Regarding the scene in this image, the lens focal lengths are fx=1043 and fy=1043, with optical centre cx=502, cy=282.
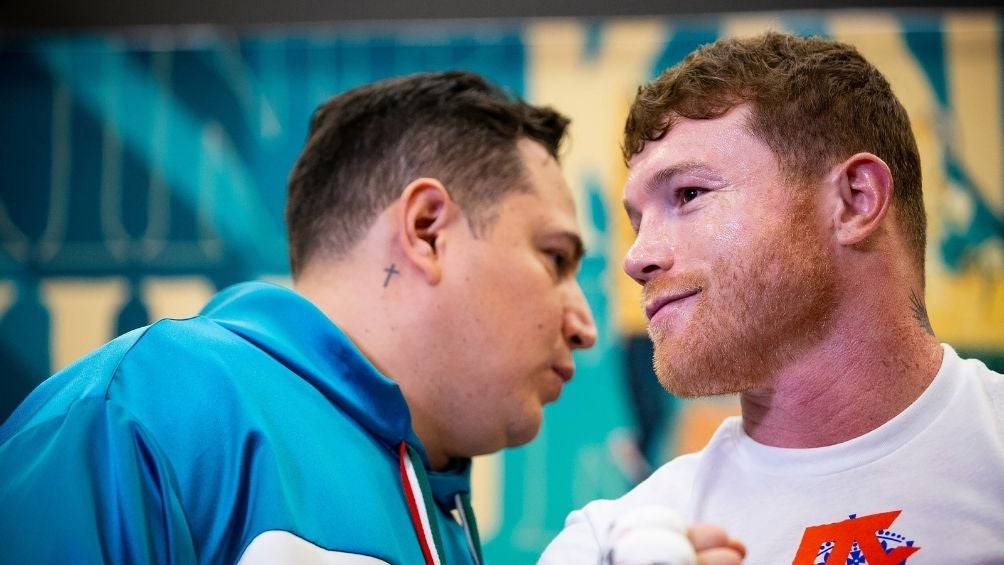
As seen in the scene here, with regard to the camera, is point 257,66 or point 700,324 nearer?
point 700,324

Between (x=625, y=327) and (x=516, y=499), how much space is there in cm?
58

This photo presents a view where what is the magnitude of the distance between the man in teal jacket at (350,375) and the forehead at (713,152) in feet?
1.41

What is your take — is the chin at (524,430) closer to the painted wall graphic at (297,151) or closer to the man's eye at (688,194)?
the man's eye at (688,194)

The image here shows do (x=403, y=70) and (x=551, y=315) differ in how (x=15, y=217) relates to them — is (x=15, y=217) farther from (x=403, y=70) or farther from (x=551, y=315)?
→ (x=551, y=315)

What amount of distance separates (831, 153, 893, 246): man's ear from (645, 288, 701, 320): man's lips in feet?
0.62

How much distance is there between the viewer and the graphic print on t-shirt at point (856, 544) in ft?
3.50

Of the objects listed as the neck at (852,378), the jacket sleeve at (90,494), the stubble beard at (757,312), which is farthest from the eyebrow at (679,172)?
the jacket sleeve at (90,494)

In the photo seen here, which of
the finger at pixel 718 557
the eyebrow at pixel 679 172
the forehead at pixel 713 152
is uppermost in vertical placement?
the forehead at pixel 713 152

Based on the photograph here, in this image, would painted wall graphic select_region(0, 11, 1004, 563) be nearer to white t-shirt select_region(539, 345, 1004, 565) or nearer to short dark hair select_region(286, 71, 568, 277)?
short dark hair select_region(286, 71, 568, 277)

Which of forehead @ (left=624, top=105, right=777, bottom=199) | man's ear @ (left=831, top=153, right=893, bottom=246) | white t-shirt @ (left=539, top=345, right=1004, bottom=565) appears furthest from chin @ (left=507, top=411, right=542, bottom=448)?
man's ear @ (left=831, top=153, right=893, bottom=246)

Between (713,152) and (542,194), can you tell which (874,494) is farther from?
(542,194)

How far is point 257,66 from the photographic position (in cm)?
319

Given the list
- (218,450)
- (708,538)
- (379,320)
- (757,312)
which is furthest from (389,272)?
(708,538)

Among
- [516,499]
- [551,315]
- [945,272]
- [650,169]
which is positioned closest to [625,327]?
[516,499]
